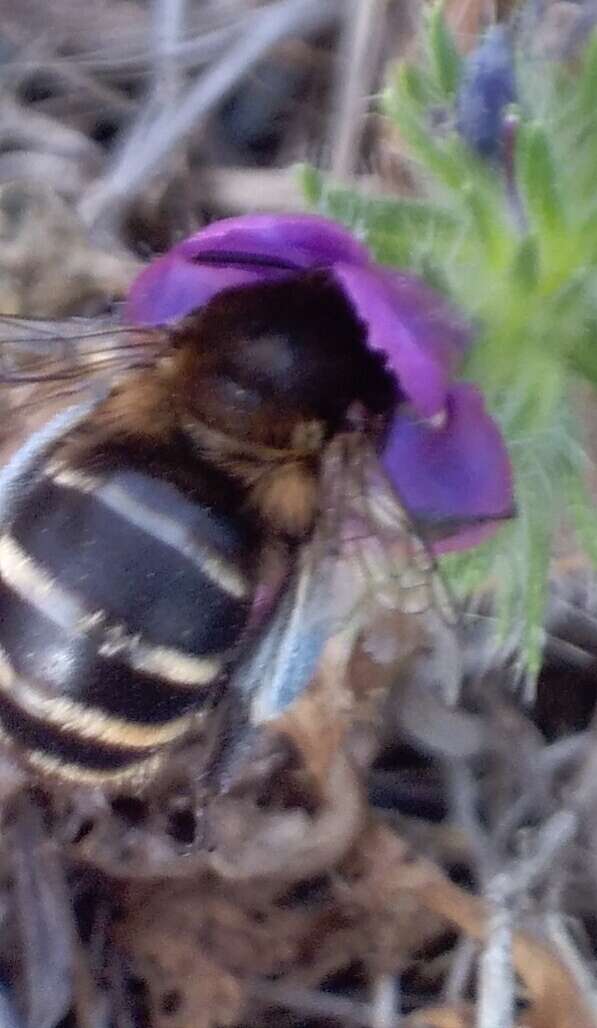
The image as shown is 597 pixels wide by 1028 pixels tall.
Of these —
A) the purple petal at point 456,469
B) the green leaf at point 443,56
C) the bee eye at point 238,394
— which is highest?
the green leaf at point 443,56

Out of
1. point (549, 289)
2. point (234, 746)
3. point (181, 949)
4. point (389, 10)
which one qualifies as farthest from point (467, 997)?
point (389, 10)

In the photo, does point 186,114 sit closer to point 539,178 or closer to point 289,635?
point 539,178

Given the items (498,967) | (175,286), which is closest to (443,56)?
(175,286)

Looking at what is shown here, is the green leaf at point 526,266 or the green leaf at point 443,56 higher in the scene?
the green leaf at point 443,56

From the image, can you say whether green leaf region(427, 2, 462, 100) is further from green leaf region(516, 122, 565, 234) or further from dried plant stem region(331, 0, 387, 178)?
dried plant stem region(331, 0, 387, 178)

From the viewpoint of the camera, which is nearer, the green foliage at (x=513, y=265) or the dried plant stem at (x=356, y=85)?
the green foliage at (x=513, y=265)

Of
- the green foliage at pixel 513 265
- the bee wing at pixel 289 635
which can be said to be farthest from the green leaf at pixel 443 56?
the bee wing at pixel 289 635

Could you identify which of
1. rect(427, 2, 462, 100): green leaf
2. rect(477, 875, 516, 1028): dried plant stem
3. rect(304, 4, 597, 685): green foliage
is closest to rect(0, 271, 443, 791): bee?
rect(304, 4, 597, 685): green foliage

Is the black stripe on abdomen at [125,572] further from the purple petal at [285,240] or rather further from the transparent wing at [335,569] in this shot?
the purple petal at [285,240]
